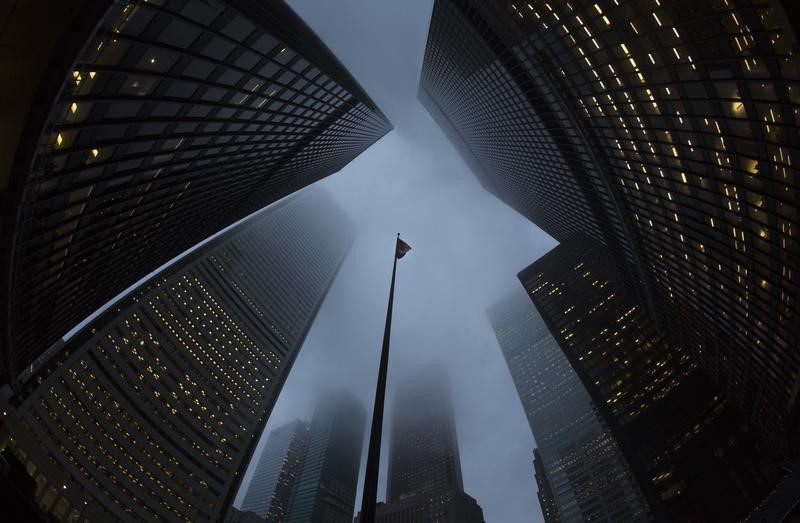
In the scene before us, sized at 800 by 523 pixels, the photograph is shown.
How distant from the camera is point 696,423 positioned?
259 feet

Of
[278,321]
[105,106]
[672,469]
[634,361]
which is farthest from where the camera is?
[278,321]

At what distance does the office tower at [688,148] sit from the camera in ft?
96.8

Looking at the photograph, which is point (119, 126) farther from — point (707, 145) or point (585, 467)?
point (585, 467)

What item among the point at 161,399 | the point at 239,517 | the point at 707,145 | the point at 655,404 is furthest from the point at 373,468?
the point at 239,517

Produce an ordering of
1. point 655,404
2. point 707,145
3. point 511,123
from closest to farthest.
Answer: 1. point 707,145
2. point 655,404
3. point 511,123

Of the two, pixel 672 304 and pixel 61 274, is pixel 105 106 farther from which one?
pixel 672 304

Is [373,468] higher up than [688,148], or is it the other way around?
[373,468]

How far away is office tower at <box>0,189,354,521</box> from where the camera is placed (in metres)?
74.9

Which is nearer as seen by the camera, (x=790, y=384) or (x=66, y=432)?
(x=790, y=384)

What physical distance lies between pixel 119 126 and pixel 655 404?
3790 inches

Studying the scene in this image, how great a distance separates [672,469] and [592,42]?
73240 mm

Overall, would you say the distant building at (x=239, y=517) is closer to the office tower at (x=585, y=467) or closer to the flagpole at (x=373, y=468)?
the office tower at (x=585, y=467)

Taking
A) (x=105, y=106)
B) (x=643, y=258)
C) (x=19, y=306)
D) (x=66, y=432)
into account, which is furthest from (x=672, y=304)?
(x=66, y=432)

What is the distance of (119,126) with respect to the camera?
25.4 m
